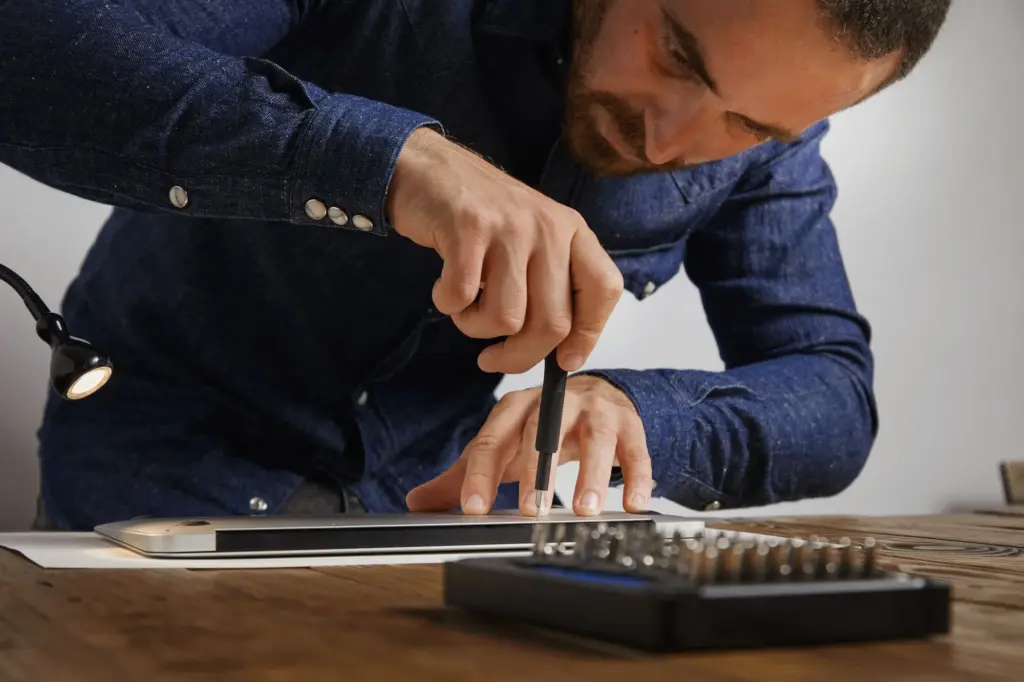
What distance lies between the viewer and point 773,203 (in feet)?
5.05

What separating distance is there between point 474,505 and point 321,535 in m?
0.18

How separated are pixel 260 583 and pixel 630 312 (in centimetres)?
163

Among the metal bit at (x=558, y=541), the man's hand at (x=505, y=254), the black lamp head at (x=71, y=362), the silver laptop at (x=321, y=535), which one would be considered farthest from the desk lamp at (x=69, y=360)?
the metal bit at (x=558, y=541)

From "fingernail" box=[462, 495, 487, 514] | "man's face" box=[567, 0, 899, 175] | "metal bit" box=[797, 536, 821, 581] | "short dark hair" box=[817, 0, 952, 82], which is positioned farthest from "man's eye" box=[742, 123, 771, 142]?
"metal bit" box=[797, 536, 821, 581]

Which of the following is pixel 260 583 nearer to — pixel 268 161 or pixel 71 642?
pixel 71 642

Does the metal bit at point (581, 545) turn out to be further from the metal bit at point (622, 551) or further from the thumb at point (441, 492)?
the thumb at point (441, 492)

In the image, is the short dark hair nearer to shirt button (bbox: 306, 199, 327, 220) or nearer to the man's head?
the man's head

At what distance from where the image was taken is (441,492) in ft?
3.25

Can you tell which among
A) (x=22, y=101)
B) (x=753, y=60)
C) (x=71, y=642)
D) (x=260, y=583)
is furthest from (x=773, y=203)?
(x=71, y=642)

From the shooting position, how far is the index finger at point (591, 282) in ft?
2.50

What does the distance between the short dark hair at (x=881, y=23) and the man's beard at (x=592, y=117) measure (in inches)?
9.3

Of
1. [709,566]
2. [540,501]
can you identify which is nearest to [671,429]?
[540,501]

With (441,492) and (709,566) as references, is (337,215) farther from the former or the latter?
(709,566)

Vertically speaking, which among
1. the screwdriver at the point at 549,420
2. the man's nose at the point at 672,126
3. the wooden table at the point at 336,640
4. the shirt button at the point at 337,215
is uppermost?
the man's nose at the point at 672,126
